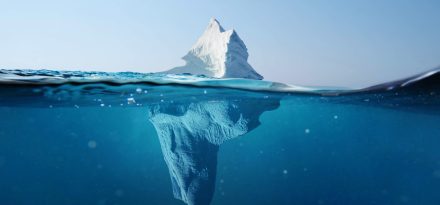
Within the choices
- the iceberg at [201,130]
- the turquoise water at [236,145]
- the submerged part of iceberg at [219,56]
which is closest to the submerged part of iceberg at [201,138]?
the iceberg at [201,130]

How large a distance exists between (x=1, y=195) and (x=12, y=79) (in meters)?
40.5

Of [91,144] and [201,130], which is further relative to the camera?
[91,144]

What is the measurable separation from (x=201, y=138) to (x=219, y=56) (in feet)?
25.1

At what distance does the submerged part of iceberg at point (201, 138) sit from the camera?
51.2 ft

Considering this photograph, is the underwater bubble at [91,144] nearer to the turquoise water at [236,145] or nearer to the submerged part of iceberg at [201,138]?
the turquoise water at [236,145]

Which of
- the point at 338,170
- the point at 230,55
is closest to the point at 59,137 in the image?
the point at 230,55

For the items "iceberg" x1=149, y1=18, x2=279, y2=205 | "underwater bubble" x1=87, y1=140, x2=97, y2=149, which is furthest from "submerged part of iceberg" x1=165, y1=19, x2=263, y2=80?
"underwater bubble" x1=87, y1=140, x2=97, y2=149

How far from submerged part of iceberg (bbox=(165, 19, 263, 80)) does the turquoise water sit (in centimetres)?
360

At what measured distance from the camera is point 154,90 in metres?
13.0

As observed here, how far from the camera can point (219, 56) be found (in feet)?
68.0

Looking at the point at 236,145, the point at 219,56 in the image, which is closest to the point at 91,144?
the point at 236,145

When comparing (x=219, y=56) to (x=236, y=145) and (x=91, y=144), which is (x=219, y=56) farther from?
(x=91, y=144)

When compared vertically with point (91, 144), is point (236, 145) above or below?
above

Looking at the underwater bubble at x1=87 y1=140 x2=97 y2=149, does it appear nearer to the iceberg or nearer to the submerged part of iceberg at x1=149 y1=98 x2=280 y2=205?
the iceberg
